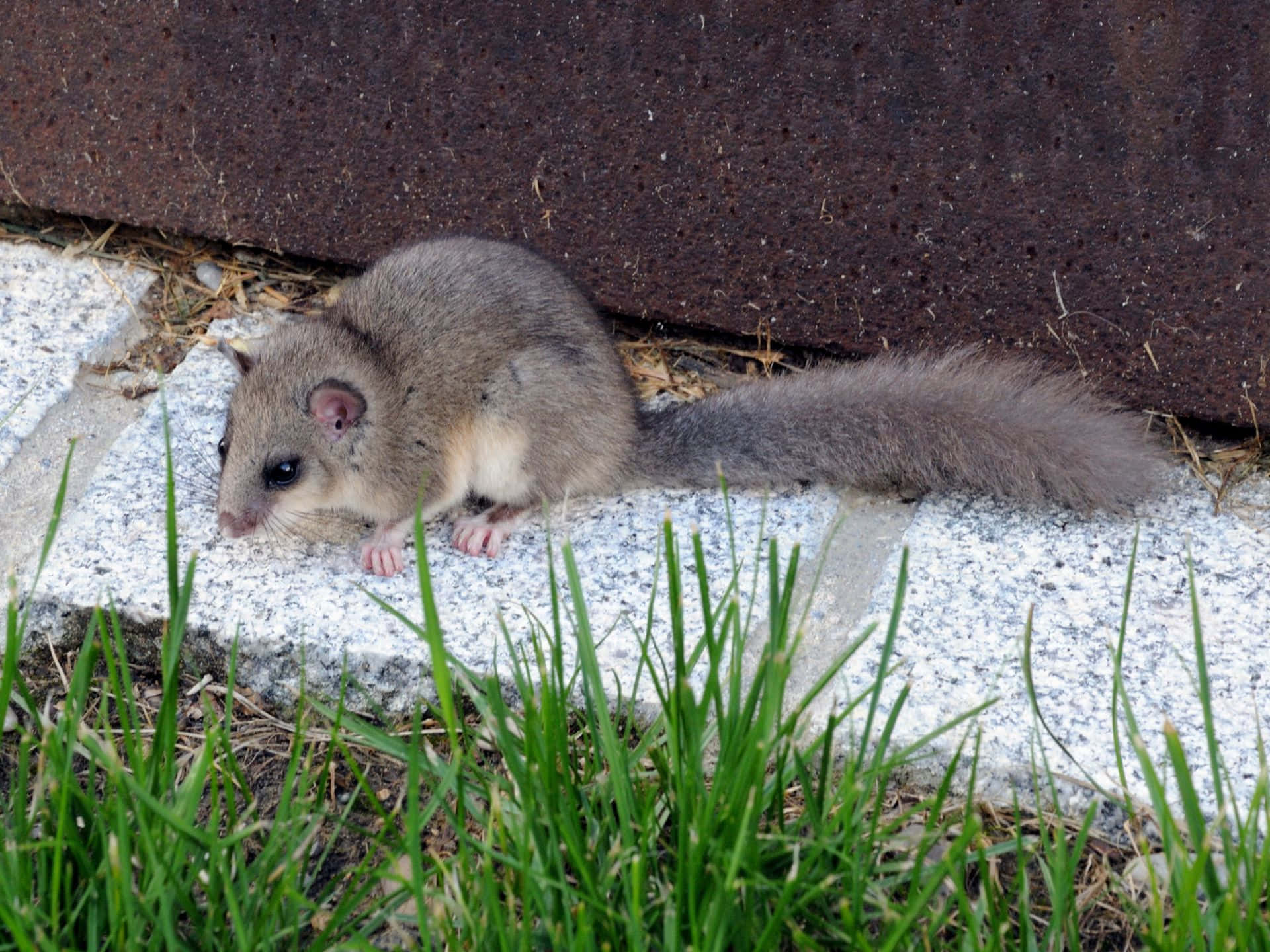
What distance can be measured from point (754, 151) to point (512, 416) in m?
0.84

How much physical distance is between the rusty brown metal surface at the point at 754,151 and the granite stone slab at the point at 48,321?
193 mm

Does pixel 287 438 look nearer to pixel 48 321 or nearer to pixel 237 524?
pixel 237 524

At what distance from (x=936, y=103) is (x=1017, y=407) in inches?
27.1

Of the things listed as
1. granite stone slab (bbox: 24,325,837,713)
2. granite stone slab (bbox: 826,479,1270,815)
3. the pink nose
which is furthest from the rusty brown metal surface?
the pink nose

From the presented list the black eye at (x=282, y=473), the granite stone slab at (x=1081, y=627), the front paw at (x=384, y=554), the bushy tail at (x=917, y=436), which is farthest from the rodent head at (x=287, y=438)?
the granite stone slab at (x=1081, y=627)

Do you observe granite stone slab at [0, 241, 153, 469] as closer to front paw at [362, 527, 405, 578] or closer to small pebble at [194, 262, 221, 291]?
small pebble at [194, 262, 221, 291]

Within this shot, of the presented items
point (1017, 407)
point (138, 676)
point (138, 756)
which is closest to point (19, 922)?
point (138, 756)

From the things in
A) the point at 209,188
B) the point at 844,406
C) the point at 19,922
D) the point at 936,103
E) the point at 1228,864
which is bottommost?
the point at 19,922

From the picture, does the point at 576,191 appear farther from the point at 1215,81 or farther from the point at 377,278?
the point at 1215,81

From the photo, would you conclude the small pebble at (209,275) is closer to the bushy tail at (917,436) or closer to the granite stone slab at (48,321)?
the granite stone slab at (48,321)

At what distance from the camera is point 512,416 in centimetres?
320

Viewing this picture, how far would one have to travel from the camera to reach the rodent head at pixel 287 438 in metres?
3.10

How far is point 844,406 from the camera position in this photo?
313 cm

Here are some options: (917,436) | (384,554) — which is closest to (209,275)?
(384,554)
